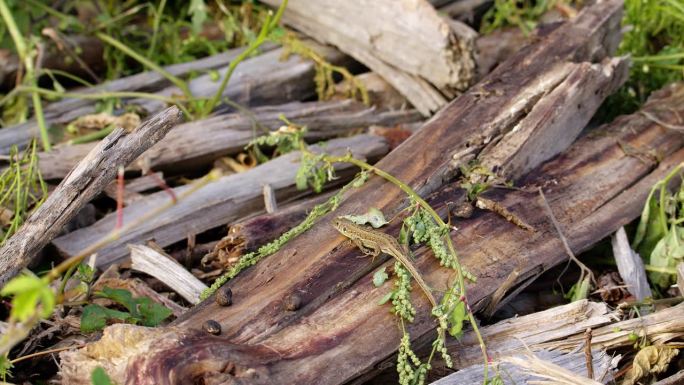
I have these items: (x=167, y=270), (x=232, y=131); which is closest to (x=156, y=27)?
(x=232, y=131)

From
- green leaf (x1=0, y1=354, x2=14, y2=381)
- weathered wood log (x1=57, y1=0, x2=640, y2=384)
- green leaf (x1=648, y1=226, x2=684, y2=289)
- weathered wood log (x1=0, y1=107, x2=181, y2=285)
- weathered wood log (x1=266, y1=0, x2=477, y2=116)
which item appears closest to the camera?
green leaf (x1=0, y1=354, x2=14, y2=381)

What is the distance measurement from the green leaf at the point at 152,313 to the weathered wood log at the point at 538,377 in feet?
4.22

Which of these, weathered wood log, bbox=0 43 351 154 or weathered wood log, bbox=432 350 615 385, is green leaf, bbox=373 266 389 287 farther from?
weathered wood log, bbox=0 43 351 154

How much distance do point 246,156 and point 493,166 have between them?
1739 mm

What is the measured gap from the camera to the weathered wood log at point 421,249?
10.7ft

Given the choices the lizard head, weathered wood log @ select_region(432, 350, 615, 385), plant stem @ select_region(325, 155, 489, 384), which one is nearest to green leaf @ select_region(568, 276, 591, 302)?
weathered wood log @ select_region(432, 350, 615, 385)

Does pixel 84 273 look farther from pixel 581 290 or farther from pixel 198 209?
pixel 581 290

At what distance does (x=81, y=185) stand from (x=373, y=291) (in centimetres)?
134

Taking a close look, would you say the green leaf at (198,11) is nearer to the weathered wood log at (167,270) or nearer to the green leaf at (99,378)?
the weathered wood log at (167,270)

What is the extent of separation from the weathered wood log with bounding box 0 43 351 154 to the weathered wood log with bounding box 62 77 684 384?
207cm

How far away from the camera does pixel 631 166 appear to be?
15.6 ft

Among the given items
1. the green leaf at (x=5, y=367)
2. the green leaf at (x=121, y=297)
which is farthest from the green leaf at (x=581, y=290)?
the green leaf at (x=5, y=367)

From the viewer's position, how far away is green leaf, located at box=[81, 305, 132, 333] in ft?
11.9

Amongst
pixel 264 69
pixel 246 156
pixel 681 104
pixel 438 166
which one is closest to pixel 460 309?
pixel 438 166
